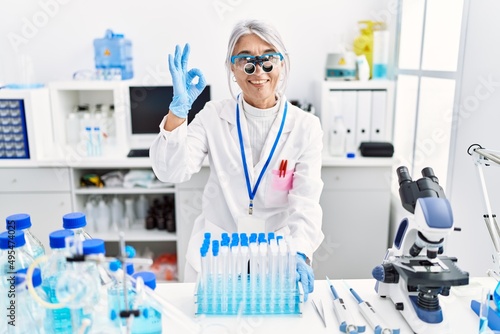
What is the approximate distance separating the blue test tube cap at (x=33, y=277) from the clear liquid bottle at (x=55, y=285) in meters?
0.03

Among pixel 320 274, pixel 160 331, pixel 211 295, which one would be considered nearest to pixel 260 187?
pixel 211 295

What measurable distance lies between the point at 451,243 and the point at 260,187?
0.93 meters

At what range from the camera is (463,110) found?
1868 mm

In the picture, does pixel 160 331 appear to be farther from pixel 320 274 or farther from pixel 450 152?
pixel 320 274

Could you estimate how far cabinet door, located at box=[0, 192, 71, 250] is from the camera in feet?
8.71

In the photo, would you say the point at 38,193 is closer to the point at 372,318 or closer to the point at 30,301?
the point at 30,301

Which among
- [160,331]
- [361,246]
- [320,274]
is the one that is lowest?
[320,274]

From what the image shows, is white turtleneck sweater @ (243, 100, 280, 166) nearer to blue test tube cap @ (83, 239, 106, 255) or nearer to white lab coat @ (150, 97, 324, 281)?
white lab coat @ (150, 97, 324, 281)

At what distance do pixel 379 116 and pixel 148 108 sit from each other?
1.46 metres

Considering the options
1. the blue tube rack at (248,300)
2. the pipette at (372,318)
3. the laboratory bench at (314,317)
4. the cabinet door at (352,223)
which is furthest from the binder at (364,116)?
the blue tube rack at (248,300)

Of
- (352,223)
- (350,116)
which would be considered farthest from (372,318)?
(350,116)

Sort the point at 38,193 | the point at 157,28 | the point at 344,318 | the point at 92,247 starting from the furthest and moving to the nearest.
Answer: the point at 157,28 → the point at 38,193 → the point at 344,318 → the point at 92,247

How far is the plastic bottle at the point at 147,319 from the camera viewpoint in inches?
38.0

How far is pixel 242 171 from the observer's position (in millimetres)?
1783
